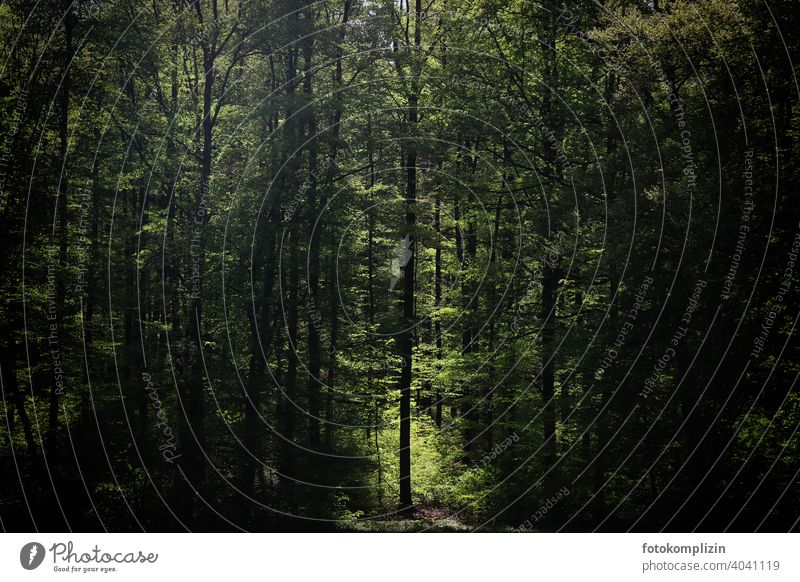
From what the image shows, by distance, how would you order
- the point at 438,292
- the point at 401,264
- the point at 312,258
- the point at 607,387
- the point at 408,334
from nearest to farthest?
the point at 607,387, the point at 408,334, the point at 312,258, the point at 401,264, the point at 438,292

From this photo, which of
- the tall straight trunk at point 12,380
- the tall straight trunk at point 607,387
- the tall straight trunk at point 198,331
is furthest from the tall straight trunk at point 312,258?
the tall straight trunk at point 607,387

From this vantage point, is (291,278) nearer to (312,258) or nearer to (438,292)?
(312,258)

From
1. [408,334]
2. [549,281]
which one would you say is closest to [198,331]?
[408,334]

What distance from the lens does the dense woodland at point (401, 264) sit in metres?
14.7

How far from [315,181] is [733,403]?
15.4 meters

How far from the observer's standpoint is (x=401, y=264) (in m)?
28.2

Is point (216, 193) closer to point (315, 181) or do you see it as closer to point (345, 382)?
point (315, 181)

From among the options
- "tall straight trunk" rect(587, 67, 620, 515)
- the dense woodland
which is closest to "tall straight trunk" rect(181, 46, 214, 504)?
the dense woodland

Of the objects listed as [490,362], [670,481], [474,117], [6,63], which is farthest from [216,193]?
[670,481]

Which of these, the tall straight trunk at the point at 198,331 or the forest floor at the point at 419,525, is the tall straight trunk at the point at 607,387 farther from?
the tall straight trunk at the point at 198,331

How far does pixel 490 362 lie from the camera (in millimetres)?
23719

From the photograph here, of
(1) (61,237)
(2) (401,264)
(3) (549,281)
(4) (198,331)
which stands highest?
(1) (61,237)

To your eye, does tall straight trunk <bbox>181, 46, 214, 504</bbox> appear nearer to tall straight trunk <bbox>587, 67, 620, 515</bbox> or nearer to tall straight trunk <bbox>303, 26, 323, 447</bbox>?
tall straight trunk <bbox>303, 26, 323, 447</bbox>

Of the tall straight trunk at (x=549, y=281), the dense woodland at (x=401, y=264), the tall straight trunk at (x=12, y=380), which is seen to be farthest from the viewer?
the tall straight trunk at (x=549, y=281)
